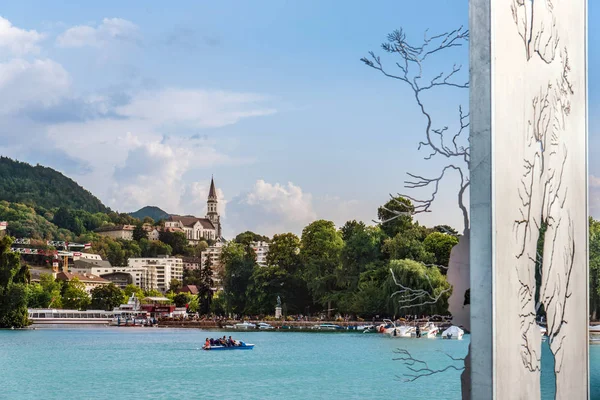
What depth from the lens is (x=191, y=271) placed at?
37.3 meters

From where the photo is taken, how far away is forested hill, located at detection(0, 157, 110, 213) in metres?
37.3

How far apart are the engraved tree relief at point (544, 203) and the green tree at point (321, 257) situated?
24938 mm

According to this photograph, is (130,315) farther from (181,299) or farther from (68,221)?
(68,221)

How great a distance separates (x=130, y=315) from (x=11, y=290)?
735cm

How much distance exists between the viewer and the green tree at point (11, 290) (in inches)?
1134

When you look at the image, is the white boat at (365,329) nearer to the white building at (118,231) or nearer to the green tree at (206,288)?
the green tree at (206,288)

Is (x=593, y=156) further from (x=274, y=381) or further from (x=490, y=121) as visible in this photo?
(x=274, y=381)

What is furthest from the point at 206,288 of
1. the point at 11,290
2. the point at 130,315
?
the point at 11,290

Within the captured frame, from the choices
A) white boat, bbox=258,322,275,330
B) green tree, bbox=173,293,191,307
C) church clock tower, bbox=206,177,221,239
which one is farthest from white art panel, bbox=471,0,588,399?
green tree, bbox=173,293,191,307

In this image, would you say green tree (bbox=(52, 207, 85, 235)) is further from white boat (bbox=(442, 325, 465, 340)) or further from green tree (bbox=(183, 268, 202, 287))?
white boat (bbox=(442, 325, 465, 340))

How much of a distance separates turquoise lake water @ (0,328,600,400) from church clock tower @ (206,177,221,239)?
10.4 meters

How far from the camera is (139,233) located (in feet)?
124

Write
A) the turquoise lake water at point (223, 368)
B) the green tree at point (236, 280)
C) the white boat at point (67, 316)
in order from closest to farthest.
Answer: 1. the turquoise lake water at point (223, 368)
2. the green tree at point (236, 280)
3. the white boat at point (67, 316)

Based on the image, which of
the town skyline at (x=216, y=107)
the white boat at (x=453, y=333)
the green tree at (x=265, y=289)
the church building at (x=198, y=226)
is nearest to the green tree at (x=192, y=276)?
the church building at (x=198, y=226)
